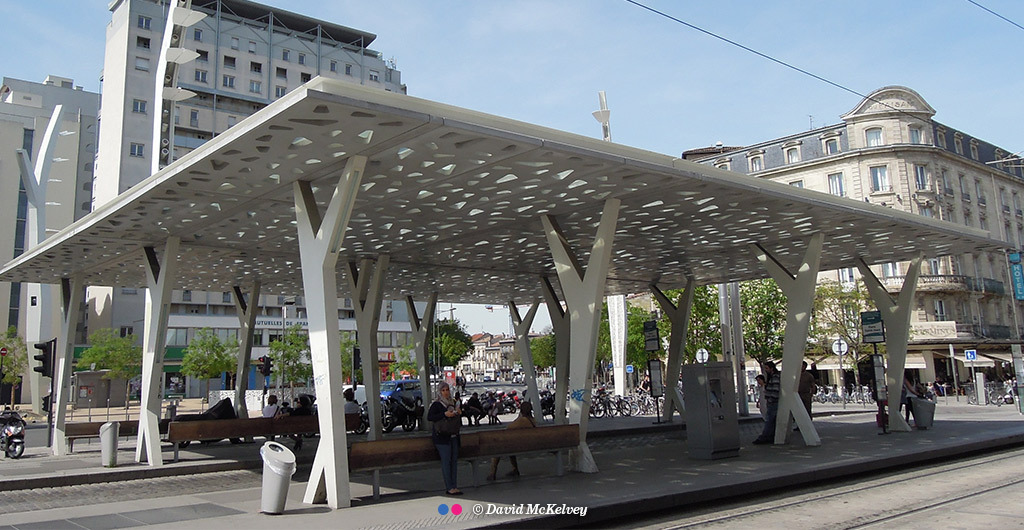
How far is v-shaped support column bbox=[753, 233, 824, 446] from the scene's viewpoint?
53.6 feet

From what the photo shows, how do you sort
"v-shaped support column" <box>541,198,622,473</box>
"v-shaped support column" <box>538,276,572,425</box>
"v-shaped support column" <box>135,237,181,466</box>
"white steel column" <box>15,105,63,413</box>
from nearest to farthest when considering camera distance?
1. "v-shaped support column" <box>541,198,622,473</box>
2. "v-shaped support column" <box>135,237,181,466</box>
3. "v-shaped support column" <box>538,276,572,425</box>
4. "white steel column" <box>15,105,63,413</box>

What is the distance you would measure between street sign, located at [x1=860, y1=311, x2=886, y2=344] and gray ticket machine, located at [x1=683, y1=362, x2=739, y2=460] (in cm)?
634

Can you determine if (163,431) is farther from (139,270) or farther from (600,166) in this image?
(600,166)

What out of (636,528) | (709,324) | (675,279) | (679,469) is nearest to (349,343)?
(709,324)

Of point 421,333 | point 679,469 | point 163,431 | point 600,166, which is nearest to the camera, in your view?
point 600,166

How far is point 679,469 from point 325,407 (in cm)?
640

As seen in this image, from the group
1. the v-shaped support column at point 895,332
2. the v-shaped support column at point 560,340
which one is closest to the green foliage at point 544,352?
the v-shaped support column at point 560,340

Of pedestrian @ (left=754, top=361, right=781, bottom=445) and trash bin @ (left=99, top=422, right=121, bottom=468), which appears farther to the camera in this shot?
pedestrian @ (left=754, top=361, right=781, bottom=445)

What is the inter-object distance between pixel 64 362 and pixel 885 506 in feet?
59.8

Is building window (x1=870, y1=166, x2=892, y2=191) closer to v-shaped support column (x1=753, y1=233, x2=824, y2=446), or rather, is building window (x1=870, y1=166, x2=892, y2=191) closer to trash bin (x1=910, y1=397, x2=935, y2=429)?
trash bin (x1=910, y1=397, x2=935, y2=429)

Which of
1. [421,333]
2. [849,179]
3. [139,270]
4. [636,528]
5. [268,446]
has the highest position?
[849,179]

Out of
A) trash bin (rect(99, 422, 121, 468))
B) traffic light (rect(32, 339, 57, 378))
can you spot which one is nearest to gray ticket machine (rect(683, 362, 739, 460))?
trash bin (rect(99, 422, 121, 468))

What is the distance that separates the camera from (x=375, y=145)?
969 cm

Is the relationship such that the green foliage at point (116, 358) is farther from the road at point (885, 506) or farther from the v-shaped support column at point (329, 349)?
the road at point (885, 506)
